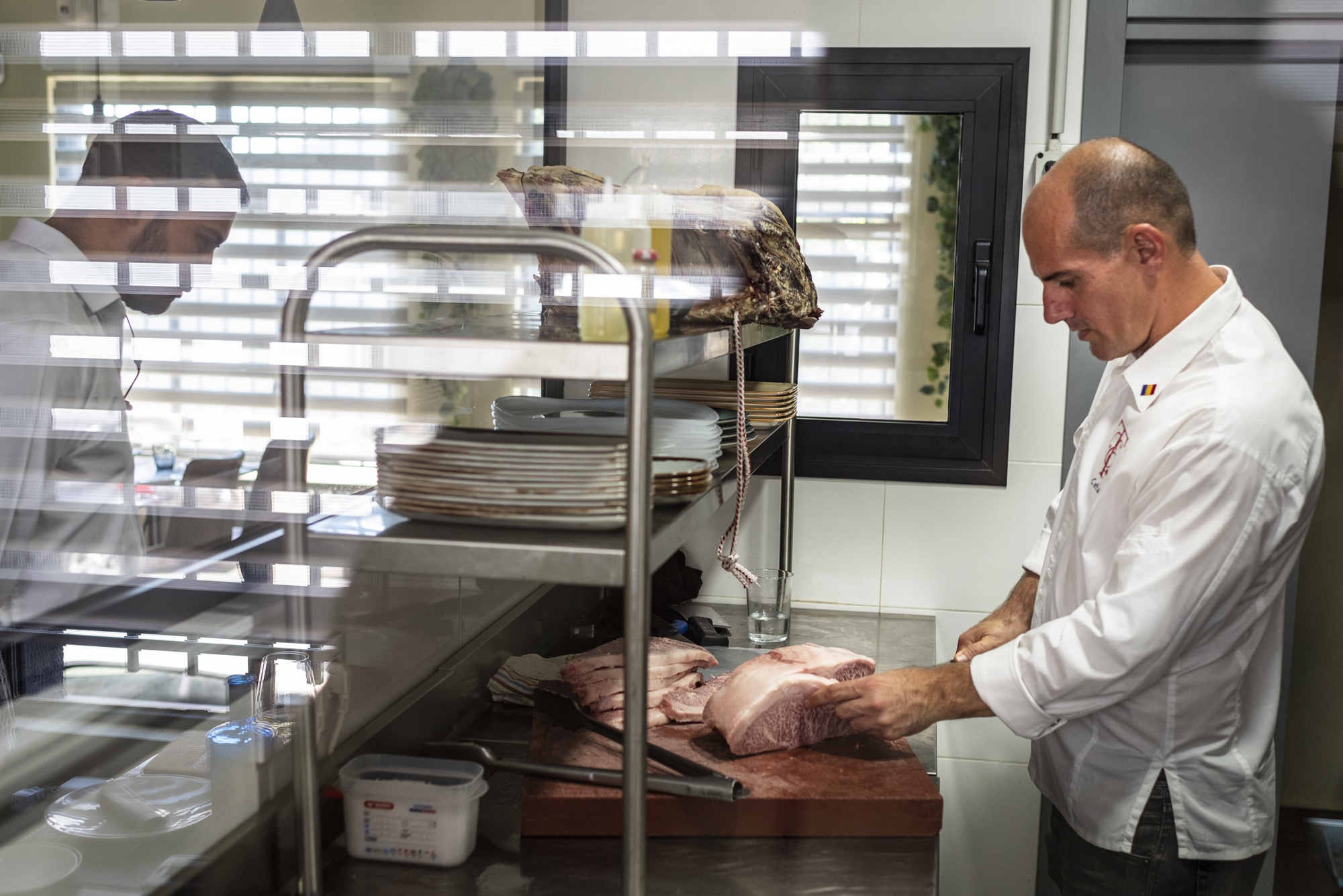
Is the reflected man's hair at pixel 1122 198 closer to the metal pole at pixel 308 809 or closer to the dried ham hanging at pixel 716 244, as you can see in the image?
the dried ham hanging at pixel 716 244

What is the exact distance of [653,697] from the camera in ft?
4.97

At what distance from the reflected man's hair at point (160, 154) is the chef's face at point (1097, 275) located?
1.13 m

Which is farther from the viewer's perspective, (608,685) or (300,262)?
(608,685)

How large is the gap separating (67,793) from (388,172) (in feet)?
1.73

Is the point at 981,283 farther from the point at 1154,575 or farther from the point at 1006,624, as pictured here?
the point at 1154,575

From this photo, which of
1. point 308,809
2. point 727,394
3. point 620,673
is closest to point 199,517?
point 308,809

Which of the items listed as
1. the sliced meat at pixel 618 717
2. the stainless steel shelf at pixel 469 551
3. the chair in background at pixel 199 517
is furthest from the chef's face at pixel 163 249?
the sliced meat at pixel 618 717

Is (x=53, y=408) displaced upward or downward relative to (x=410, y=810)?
upward

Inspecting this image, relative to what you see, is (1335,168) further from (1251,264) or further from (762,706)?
(762,706)

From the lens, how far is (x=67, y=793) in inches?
29.4

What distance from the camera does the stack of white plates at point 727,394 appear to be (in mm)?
1824

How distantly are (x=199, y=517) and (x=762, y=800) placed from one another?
75 centimetres

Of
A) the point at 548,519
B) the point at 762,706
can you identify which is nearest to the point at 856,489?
the point at 762,706

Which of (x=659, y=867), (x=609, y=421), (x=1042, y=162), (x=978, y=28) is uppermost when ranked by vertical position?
(x=978, y=28)
